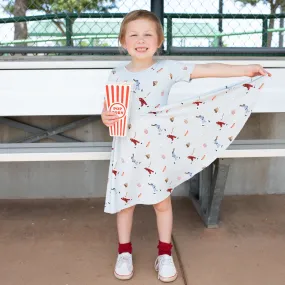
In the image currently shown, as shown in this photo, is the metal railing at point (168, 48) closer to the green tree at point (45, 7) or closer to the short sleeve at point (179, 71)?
the short sleeve at point (179, 71)

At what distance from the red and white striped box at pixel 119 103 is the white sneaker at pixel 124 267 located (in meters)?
0.71

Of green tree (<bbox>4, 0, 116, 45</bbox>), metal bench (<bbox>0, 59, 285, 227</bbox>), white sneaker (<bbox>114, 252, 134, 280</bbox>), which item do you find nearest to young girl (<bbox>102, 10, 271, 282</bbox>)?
white sneaker (<bbox>114, 252, 134, 280</bbox>)

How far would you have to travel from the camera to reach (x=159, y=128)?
6.60 ft

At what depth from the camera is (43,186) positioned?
10.8 feet

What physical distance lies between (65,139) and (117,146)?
127 centimetres

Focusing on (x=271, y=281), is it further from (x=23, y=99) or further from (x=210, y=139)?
(x=23, y=99)

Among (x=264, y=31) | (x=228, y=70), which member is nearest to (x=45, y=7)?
(x=264, y=31)

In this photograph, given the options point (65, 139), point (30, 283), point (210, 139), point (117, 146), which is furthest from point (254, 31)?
point (30, 283)

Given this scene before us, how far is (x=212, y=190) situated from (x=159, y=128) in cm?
86

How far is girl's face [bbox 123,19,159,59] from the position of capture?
1934 millimetres

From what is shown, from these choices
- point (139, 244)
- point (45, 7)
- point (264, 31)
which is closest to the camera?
point (139, 244)

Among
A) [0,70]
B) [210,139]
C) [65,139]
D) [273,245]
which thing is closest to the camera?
[210,139]

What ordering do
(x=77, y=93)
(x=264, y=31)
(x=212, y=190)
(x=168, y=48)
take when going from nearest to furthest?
(x=212, y=190)
(x=77, y=93)
(x=168, y=48)
(x=264, y=31)

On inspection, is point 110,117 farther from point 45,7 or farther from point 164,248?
point 45,7
